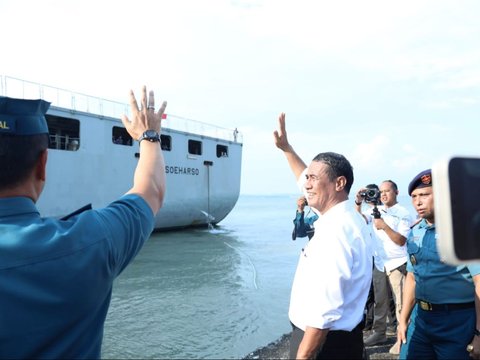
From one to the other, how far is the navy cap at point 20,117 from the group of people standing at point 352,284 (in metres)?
1.37

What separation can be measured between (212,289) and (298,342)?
6742mm

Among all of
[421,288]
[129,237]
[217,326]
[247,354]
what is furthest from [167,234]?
[129,237]

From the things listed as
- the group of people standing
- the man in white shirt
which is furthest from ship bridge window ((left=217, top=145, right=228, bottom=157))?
the man in white shirt

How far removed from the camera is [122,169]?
1648 cm

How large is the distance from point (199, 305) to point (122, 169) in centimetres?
1038

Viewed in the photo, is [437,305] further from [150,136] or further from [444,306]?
[150,136]

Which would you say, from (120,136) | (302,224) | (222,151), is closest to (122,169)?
(120,136)

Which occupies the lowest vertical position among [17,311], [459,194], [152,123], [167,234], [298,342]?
[167,234]

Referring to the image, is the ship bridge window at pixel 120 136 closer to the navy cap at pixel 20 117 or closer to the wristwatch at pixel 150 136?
the wristwatch at pixel 150 136

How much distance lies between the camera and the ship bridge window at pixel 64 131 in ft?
49.0

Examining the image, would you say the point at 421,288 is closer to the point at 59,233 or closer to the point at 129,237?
the point at 129,237

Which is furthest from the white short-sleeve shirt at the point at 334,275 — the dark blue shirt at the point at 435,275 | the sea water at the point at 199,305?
the sea water at the point at 199,305

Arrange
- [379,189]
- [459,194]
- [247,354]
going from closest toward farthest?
[459,194] → [379,189] → [247,354]

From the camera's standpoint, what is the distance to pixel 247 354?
5.09 meters
